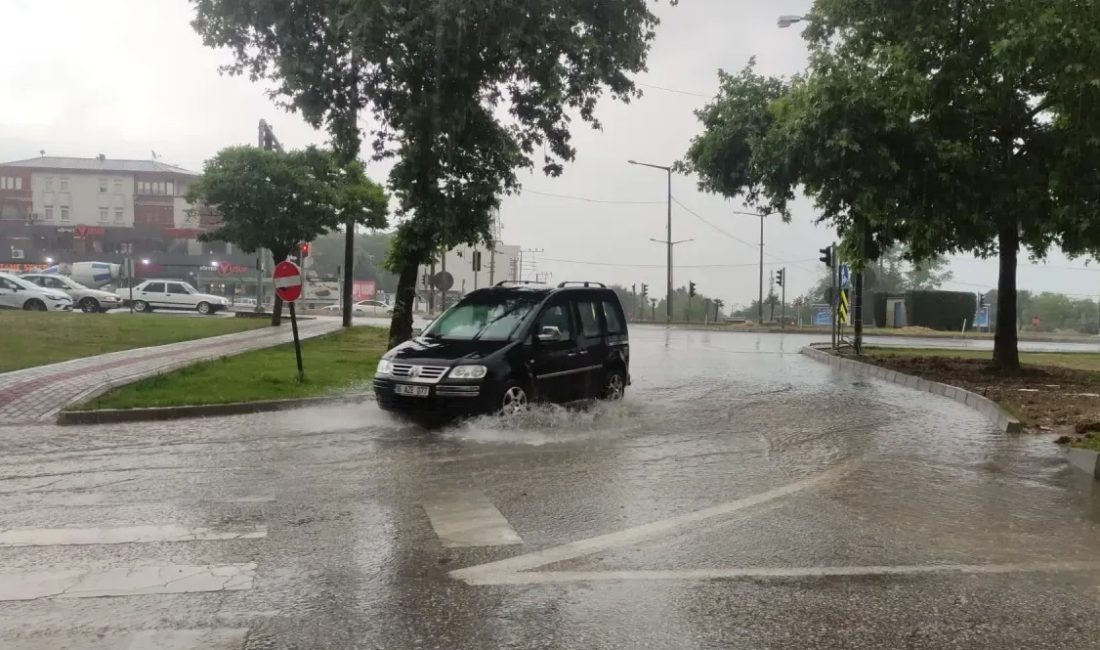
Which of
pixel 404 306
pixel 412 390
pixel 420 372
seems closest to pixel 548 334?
pixel 420 372

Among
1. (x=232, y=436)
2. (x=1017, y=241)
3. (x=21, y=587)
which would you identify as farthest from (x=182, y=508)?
(x=1017, y=241)

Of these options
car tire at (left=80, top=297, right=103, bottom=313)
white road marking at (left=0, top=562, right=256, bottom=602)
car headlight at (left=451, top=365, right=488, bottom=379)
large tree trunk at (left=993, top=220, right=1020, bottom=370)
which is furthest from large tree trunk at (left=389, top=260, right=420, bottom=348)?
car tire at (left=80, top=297, right=103, bottom=313)

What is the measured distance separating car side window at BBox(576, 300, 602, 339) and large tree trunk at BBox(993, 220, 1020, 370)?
9.20m

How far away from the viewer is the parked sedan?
3658 centimetres

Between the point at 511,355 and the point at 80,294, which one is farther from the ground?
the point at 80,294

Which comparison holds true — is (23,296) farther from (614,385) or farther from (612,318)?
(614,385)

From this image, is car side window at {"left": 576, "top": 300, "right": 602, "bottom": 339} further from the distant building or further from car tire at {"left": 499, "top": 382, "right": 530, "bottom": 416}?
the distant building

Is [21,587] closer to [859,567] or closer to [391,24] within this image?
[859,567]

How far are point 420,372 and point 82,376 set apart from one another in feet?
20.8

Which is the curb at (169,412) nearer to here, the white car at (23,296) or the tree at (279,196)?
the tree at (279,196)

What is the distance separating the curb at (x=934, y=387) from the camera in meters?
10.7

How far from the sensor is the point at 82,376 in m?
12.7

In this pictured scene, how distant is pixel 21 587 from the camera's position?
4324mm

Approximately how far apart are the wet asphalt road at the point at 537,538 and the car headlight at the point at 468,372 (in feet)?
1.89
